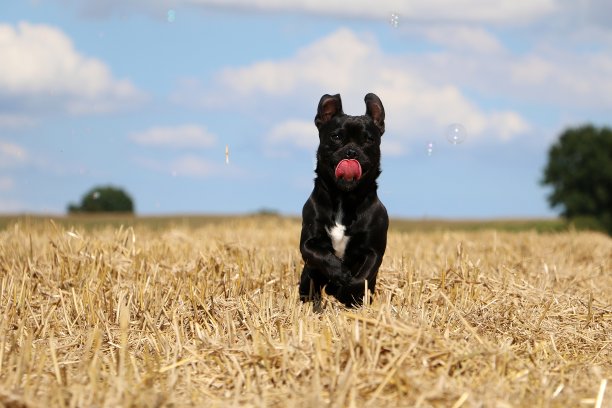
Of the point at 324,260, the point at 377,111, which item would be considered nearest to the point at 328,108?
the point at 377,111

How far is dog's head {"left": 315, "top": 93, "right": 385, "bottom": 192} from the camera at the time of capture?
23.5 feet

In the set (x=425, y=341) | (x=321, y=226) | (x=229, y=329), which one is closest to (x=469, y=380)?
(x=425, y=341)

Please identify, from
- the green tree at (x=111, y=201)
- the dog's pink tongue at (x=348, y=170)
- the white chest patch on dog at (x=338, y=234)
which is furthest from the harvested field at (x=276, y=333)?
the green tree at (x=111, y=201)

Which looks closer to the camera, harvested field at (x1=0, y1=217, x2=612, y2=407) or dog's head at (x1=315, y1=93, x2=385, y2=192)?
harvested field at (x1=0, y1=217, x2=612, y2=407)

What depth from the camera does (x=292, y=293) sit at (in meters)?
8.38

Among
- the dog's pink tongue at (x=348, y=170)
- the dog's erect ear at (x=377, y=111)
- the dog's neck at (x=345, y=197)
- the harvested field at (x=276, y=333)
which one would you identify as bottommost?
the harvested field at (x=276, y=333)

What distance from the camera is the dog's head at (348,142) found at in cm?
715

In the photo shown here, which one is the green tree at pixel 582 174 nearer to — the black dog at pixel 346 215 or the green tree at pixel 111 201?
the green tree at pixel 111 201

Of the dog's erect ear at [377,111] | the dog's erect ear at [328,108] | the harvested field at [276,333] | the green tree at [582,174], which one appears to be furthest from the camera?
the green tree at [582,174]

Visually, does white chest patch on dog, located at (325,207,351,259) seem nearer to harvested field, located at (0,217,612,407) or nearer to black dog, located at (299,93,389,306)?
black dog, located at (299,93,389,306)

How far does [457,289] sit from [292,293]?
185cm

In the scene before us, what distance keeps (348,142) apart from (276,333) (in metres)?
2.05

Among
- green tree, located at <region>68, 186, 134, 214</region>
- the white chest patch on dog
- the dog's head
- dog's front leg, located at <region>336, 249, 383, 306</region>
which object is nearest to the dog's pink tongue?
the dog's head

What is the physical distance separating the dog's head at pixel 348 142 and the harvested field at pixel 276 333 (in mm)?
1291
